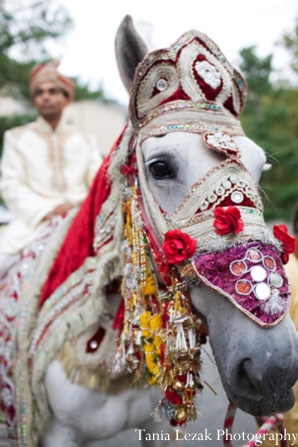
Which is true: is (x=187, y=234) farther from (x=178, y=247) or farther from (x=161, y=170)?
(x=161, y=170)

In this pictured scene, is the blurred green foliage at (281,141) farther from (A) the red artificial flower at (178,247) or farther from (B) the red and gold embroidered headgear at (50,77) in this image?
(A) the red artificial flower at (178,247)

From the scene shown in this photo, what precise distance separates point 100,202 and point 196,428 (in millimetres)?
1457

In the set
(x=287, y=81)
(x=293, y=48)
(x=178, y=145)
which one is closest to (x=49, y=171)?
(x=178, y=145)

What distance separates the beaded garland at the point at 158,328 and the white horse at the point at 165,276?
15 mm

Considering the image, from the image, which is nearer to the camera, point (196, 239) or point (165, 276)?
point (196, 239)

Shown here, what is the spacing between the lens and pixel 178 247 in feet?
5.61

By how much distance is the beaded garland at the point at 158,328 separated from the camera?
1.87 m

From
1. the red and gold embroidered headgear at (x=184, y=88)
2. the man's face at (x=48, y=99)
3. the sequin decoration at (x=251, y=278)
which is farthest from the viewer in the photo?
the man's face at (x=48, y=99)

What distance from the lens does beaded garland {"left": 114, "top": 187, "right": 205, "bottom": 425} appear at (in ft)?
6.14

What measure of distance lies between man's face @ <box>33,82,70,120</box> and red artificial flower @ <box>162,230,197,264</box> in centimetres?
226

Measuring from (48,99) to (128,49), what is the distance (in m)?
1.53

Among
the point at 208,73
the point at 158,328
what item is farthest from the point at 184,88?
the point at 158,328

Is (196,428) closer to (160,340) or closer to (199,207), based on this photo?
(160,340)

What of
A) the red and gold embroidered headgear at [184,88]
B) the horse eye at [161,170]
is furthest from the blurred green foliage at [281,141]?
the horse eye at [161,170]
